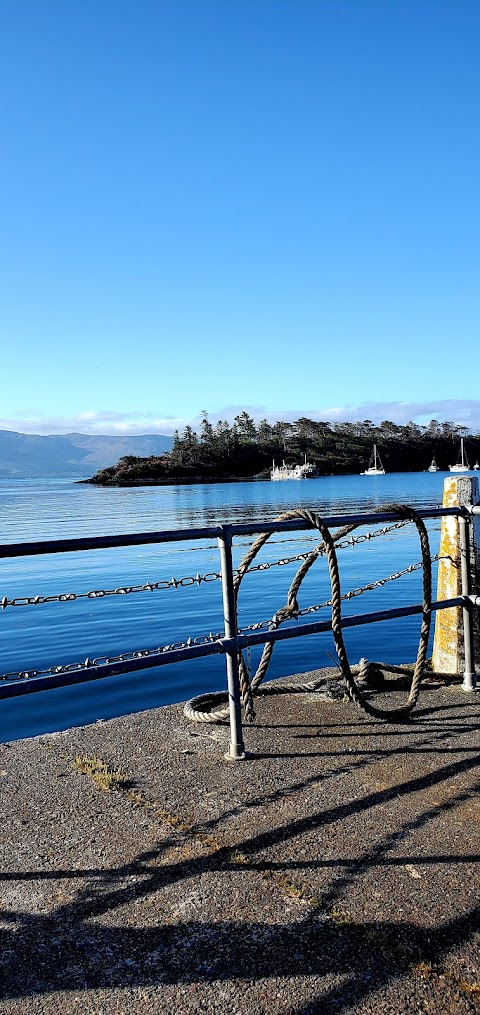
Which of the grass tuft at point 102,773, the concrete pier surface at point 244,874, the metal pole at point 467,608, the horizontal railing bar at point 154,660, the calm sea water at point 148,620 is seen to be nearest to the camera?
the concrete pier surface at point 244,874

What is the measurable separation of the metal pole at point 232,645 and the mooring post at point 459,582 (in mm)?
2171

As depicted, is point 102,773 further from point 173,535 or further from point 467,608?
point 467,608

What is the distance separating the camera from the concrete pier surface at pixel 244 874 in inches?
93.4

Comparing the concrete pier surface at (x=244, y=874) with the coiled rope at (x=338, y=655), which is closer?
the concrete pier surface at (x=244, y=874)

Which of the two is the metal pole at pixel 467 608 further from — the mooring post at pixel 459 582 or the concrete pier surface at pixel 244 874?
the concrete pier surface at pixel 244 874

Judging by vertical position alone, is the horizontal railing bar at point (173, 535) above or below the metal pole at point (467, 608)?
above

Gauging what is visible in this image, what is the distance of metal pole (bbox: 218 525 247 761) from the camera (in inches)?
166

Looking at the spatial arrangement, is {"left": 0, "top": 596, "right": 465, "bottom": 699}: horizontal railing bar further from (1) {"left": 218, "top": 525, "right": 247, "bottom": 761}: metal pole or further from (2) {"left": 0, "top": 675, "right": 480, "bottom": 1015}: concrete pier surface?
(2) {"left": 0, "top": 675, "right": 480, "bottom": 1015}: concrete pier surface

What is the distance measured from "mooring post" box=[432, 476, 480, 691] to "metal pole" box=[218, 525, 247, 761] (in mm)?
2171

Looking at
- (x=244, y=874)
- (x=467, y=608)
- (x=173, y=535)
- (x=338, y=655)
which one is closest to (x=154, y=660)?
(x=173, y=535)

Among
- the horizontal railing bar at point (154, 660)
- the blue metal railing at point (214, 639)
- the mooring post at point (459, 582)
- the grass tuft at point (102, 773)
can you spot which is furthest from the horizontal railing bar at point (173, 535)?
the grass tuft at point (102, 773)

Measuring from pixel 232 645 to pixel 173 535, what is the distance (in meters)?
0.71

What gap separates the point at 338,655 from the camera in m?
4.41

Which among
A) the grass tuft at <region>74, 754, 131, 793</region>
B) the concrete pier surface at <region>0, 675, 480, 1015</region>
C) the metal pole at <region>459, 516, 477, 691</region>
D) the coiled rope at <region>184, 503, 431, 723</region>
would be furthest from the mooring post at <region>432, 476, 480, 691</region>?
the grass tuft at <region>74, 754, 131, 793</region>
